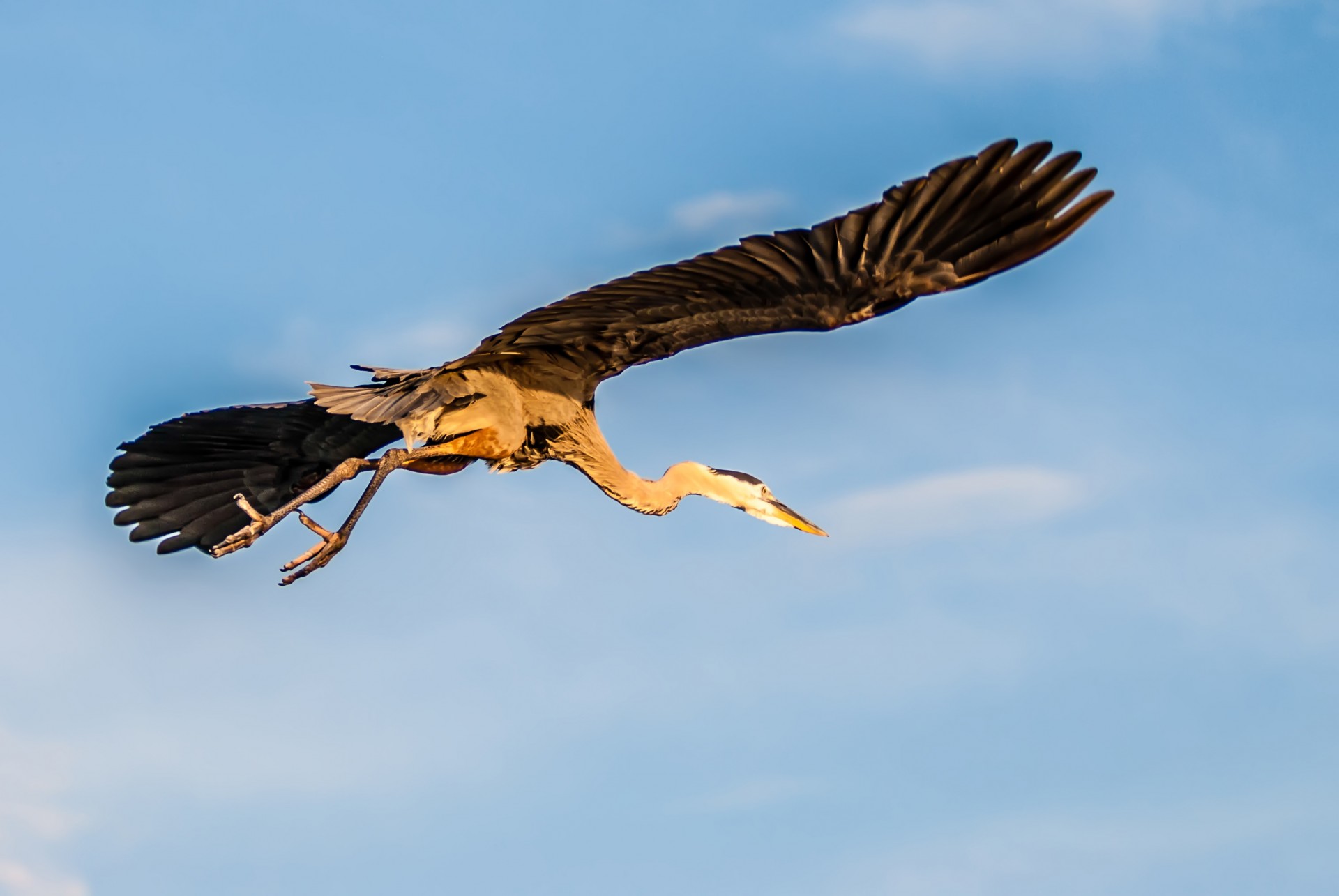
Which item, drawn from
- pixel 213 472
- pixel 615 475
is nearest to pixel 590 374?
pixel 615 475

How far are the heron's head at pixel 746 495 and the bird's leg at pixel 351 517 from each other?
220cm

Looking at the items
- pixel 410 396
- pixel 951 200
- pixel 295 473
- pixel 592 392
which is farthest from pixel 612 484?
pixel 951 200

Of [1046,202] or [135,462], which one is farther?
[135,462]

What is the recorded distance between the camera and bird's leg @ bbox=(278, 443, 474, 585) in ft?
37.3

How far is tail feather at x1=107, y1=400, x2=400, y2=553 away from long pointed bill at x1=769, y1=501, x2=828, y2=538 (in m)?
2.98

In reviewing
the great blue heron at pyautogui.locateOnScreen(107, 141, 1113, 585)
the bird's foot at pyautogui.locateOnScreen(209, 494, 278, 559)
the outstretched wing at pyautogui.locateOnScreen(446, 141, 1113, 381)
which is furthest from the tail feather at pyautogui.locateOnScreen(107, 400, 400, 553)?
the outstretched wing at pyautogui.locateOnScreen(446, 141, 1113, 381)

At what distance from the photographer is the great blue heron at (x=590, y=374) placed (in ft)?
31.9

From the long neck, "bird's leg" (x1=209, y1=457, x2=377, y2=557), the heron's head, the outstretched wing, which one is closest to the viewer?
the outstretched wing

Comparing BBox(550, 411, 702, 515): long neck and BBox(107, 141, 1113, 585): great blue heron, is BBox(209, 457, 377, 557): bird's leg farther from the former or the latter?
BBox(550, 411, 702, 515): long neck

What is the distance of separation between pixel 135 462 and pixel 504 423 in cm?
348

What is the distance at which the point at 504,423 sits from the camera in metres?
11.9

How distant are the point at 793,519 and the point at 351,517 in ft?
11.8

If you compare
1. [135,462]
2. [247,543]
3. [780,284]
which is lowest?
[247,543]

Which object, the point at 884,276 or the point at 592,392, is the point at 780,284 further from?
the point at 592,392
